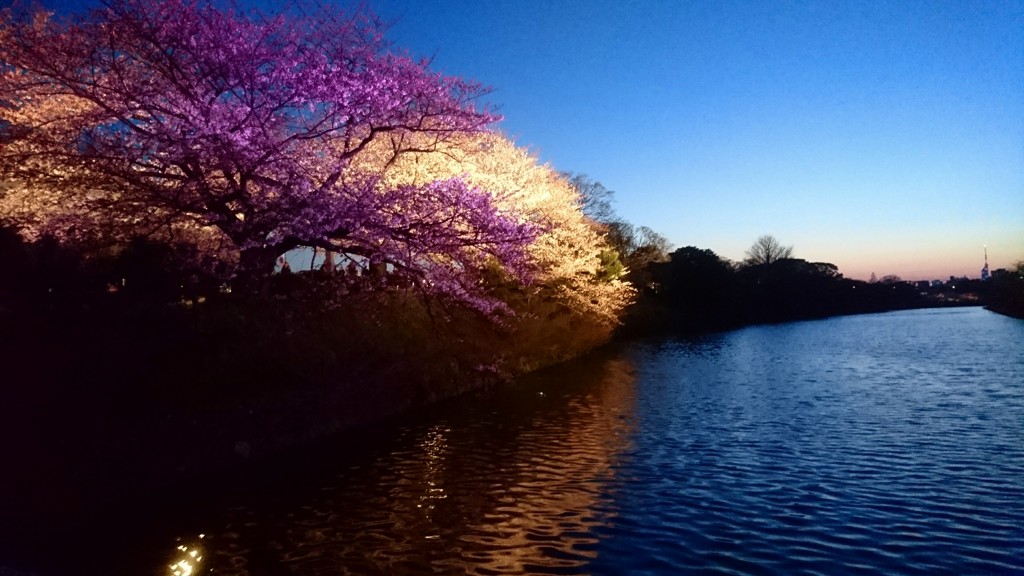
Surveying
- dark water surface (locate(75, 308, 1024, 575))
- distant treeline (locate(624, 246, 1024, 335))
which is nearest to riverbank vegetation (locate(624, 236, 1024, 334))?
distant treeline (locate(624, 246, 1024, 335))

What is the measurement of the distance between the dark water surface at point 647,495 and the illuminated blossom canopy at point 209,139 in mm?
5255

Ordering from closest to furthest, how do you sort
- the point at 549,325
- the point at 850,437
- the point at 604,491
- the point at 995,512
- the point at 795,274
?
1. the point at 995,512
2. the point at 604,491
3. the point at 850,437
4. the point at 549,325
5. the point at 795,274

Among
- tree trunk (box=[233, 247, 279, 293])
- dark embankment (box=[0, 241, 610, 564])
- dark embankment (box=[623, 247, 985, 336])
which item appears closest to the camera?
dark embankment (box=[0, 241, 610, 564])

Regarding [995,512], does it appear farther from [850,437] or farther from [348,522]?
[348,522]

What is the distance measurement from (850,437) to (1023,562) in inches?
295

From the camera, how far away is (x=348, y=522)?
10672 millimetres

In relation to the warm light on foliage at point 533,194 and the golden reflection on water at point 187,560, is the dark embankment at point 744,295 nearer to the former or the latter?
the warm light on foliage at point 533,194

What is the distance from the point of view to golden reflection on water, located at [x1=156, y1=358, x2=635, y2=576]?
9.05 m

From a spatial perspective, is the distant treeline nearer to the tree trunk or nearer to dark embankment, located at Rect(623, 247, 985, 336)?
dark embankment, located at Rect(623, 247, 985, 336)

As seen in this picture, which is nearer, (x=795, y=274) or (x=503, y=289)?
(x=503, y=289)

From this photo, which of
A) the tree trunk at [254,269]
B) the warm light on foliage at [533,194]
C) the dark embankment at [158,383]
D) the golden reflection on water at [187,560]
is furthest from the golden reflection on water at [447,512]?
the warm light on foliage at [533,194]

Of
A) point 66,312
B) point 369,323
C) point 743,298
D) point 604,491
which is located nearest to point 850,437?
point 604,491

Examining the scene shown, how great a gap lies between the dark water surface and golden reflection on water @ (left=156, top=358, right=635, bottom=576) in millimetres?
46

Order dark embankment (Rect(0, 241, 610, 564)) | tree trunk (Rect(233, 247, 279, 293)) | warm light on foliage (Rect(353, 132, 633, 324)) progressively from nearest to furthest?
1. dark embankment (Rect(0, 241, 610, 564))
2. tree trunk (Rect(233, 247, 279, 293))
3. warm light on foliage (Rect(353, 132, 633, 324))
